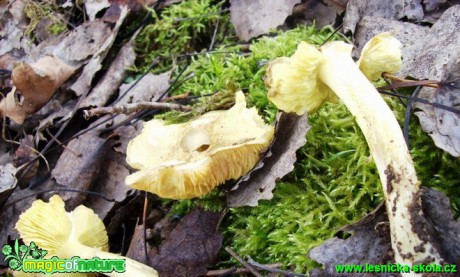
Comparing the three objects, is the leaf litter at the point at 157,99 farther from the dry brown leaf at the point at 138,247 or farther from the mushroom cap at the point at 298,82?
the mushroom cap at the point at 298,82

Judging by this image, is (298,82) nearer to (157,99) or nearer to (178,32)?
(157,99)

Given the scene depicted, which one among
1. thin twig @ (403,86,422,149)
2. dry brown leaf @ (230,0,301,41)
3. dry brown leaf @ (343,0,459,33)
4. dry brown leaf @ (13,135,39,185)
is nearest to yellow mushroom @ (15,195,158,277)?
dry brown leaf @ (13,135,39,185)

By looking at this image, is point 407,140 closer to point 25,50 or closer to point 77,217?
point 77,217

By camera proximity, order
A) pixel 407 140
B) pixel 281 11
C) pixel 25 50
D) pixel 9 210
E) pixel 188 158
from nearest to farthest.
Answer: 1. pixel 407 140
2. pixel 188 158
3. pixel 9 210
4. pixel 281 11
5. pixel 25 50

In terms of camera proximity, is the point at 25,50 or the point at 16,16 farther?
the point at 16,16

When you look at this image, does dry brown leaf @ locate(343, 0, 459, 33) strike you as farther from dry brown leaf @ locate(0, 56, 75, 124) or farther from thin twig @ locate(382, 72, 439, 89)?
dry brown leaf @ locate(0, 56, 75, 124)

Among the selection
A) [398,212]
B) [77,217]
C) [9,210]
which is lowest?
[9,210]

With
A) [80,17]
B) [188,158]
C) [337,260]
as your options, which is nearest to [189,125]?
[188,158]
